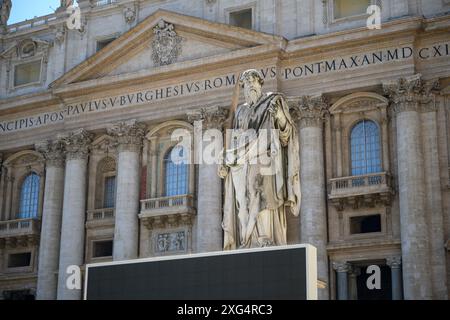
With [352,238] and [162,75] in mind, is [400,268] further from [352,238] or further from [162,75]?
[162,75]

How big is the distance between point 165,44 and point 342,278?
12650mm

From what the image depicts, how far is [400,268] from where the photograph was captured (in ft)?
102

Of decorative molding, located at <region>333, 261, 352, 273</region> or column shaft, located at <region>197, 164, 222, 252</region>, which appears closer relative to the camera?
decorative molding, located at <region>333, 261, 352, 273</region>

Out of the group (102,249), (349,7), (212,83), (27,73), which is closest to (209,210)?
(212,83)

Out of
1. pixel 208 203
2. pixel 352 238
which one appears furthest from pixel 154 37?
pixel 352 238

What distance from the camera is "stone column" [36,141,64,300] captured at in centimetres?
3725

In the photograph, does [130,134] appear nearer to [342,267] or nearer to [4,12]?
[342,267]

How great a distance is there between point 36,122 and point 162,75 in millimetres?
7447

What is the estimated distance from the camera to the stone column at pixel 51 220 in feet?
122

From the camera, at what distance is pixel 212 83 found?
35.6 meters

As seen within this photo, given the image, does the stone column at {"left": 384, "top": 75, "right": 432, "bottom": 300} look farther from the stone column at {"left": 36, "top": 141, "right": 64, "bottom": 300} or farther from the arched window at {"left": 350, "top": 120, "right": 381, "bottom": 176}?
the stone column at {"left": 36, "top": 141, "right": 64, "bottom": 300}

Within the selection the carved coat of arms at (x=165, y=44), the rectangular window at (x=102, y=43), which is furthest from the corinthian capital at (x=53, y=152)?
the carved coat of arms at (x=165, y=44)

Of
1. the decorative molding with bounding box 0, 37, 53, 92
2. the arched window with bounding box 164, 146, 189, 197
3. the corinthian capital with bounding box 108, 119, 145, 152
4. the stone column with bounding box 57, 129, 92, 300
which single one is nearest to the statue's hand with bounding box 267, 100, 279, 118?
the arched window with bounding box 164, 146, 189, 197

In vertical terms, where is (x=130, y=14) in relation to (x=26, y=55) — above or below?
above
